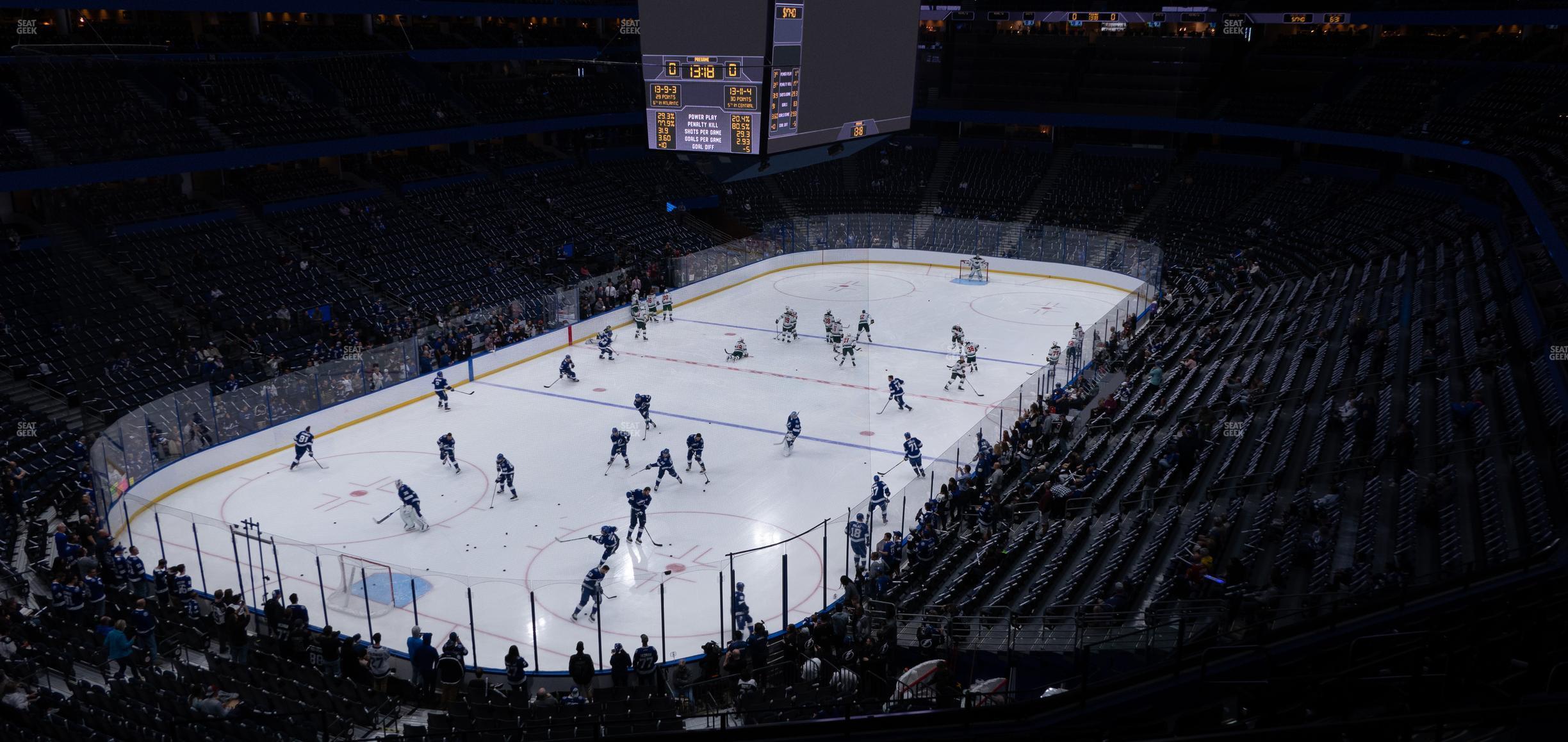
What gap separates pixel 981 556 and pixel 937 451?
24.5 ft

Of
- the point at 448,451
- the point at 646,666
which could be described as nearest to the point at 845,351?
the point at 448,451

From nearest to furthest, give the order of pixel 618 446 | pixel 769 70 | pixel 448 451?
1. pixel 769 70
2. pixel 448 451
3. pixel 618 446

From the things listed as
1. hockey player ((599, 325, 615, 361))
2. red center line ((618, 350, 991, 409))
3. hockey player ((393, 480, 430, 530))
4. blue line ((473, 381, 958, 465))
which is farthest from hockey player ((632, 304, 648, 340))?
hockey player ((393, 480, 430, 530))

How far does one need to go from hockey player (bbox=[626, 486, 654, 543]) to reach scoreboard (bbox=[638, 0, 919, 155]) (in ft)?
17.0

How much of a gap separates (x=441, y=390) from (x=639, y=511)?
30.3 ft

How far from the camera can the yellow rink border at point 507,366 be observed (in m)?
19.5

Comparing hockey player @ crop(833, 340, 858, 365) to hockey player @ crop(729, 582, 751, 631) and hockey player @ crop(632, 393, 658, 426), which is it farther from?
hockey player @ crop(729, 582, 751, 631)

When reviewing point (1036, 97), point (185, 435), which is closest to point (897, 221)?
point (1036, 97)

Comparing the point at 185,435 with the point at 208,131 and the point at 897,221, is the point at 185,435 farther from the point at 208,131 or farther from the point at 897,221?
the point at 897,221

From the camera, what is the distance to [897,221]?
43375 mm

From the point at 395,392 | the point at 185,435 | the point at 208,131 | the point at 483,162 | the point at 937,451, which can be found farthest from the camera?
the point at 483,162

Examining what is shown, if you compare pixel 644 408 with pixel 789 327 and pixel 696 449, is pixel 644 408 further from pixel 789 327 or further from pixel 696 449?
pixel 789 327

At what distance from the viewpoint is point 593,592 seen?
1392 cm

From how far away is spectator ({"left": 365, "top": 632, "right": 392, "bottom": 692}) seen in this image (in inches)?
497
